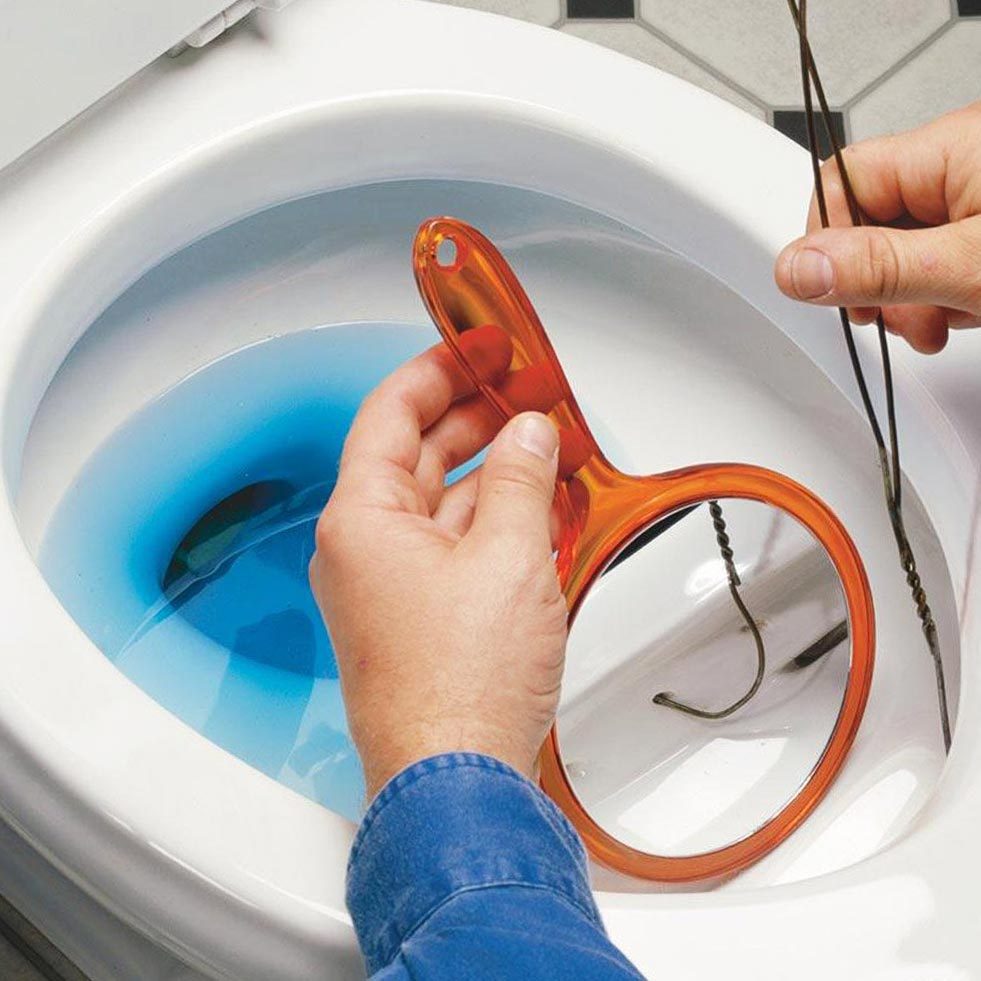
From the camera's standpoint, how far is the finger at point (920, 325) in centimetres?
58

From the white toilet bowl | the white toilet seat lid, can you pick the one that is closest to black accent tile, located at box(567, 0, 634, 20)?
the white toilet bowl

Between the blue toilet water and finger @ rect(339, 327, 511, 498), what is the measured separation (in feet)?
0.54

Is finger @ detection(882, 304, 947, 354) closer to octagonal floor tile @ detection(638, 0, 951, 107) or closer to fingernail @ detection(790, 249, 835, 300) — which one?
fingernail @ detection(790, 249, 835, 300)

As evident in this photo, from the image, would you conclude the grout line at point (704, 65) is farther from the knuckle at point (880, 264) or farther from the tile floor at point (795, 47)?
the knuckle at point (880, 264)

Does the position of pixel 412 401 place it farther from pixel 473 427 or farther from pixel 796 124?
pixel 796 124

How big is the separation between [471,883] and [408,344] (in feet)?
1.32

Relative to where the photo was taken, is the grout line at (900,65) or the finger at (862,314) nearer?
the finger at (862,314)

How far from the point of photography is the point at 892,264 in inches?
20.2

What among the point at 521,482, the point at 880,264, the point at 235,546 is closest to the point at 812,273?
the point at 880,264

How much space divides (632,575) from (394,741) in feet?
0.88

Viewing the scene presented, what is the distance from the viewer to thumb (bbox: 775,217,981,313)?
513 mm

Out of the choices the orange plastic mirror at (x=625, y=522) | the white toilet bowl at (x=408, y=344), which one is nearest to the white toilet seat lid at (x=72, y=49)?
the white toilet bowl at (x=408, y=344)

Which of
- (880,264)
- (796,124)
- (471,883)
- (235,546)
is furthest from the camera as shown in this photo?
(796,124)

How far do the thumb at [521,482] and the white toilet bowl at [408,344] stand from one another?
0.11m
